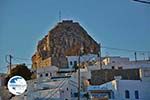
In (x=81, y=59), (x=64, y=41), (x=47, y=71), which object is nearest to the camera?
(x=47, y=71)

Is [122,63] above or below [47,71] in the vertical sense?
above

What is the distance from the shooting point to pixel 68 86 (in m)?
35.8

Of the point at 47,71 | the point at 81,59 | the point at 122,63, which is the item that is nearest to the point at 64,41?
the point at 81,59

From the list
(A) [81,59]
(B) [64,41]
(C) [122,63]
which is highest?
(B) [64,41]

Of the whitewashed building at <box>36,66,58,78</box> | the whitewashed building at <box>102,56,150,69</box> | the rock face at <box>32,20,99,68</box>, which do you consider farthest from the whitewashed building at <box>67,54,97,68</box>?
the rock face at <box>32,20,99,68</box>

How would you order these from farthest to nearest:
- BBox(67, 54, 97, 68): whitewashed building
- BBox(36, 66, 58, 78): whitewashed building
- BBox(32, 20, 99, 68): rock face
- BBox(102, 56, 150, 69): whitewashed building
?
BBox(32, 20, 99, 68): rock face → BBox(67, 54, 97, 68): whitewashed building → BBox(36, 66, 58, 78): whitewashed building → BBox(102, 56, 150, 69): whitewashed building

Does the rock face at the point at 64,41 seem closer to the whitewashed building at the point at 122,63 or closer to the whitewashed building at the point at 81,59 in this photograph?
the whitewashed building at the point at 81,59

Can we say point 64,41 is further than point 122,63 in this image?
Yes

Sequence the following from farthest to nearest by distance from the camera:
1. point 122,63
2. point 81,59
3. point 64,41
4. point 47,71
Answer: point 64,41 < point 81,59 < point 47,71 < point 122,63

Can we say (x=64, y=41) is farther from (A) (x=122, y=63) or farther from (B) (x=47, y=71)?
(A) (x=122, y=63)

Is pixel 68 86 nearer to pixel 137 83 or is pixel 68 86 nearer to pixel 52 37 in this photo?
pixel 137 83

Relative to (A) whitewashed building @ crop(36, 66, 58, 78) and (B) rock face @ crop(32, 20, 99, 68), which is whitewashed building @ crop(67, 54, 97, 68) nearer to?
(A) whitewashed building @ crop(36, 66, 58, 78)

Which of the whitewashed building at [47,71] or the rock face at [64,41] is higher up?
the rock face at [64,41]

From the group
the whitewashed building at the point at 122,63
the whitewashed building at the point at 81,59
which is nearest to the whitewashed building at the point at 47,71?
the whitewashed building at the point at 81,59
